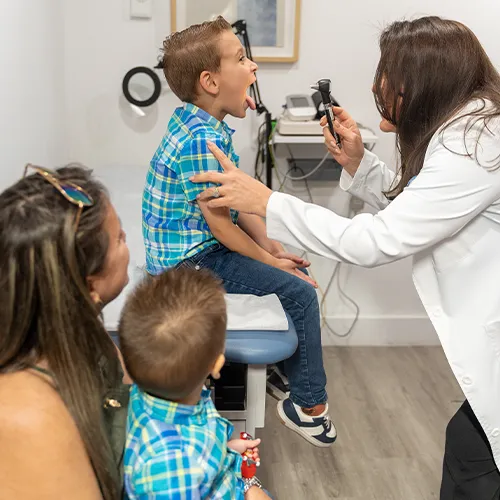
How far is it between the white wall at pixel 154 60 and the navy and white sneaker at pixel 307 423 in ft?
3.84

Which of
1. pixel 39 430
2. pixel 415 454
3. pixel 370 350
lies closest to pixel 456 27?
pixel 39 430

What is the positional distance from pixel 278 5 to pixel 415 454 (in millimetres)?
1721

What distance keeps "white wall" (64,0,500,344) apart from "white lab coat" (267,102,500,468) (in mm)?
1224

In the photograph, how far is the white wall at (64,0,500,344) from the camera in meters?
2.32

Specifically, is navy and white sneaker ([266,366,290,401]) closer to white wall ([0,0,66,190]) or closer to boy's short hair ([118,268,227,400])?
boy's short hair ([118,268,227,400])

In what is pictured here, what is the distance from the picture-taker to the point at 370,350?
2840 millimetres

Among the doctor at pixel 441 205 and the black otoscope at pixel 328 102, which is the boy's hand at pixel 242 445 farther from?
the black otoscope at pixel 328 102

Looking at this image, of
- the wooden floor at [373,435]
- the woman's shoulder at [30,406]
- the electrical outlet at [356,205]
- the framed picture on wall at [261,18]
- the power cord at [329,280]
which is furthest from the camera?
the electrical outlet at [356,205]

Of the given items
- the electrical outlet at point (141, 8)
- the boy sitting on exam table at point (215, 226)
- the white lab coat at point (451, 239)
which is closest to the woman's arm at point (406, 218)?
the white lab coat at point (451, 239)

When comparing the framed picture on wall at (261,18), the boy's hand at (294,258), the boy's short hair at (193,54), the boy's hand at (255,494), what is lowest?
the boy's hand at (255,494)

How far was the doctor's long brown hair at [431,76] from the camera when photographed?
4.20ft

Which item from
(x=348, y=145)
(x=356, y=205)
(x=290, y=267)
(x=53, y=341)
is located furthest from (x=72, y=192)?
(x=356, y=205)

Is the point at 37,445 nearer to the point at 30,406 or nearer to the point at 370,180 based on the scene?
the point at 30,406

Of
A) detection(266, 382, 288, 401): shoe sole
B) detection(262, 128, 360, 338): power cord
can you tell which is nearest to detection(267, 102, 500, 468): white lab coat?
detection(266, 382, 288, 401): shoe sole
